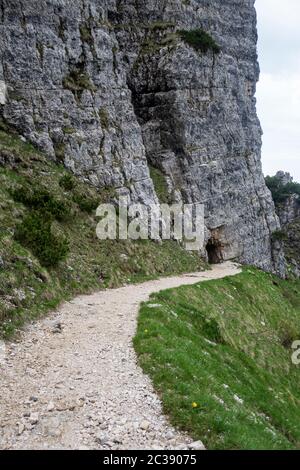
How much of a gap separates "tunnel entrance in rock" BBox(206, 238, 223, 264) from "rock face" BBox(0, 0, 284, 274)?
163 millimetres

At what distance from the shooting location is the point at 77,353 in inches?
615

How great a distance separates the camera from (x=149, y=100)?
57312 millimetres

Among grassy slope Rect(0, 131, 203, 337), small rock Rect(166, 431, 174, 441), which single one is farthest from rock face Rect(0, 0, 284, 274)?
small rock Rect(166, 431, 174, 441)

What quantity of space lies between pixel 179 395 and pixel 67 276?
1528cm

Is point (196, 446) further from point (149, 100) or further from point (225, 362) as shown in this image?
point (149, 100)

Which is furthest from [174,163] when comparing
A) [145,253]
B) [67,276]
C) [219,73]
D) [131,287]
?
[67,276]

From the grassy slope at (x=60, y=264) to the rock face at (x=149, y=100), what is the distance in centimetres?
496

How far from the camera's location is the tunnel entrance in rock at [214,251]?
59812 mm

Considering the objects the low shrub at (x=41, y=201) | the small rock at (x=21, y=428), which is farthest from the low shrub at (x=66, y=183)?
the small rock at (x=21, y=428)

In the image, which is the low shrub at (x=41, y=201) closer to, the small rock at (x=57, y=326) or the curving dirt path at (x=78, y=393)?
the curving dirt path at (x=78, y=393)

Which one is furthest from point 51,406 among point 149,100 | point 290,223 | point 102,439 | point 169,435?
point 290,223

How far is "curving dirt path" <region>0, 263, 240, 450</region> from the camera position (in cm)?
1000

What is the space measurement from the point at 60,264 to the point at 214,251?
38087 millimetres
